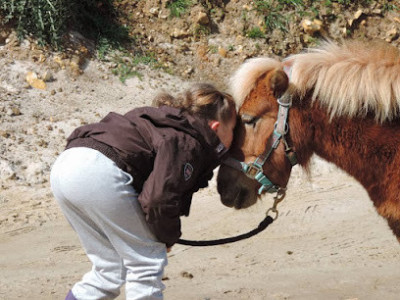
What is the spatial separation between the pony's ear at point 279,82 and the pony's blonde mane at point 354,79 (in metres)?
0.05

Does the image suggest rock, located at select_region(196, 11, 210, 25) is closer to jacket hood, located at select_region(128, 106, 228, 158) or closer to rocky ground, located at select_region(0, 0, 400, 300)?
rocky ground, located at select_region(0, 0, 400, 300)

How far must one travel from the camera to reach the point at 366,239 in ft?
16.0

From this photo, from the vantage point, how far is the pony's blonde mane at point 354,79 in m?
2.64

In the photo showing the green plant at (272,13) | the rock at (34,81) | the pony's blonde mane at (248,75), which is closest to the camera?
the pony's blonde mane at (248,75)

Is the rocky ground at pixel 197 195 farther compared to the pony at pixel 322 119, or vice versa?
the rocky ground at pixel 197 195

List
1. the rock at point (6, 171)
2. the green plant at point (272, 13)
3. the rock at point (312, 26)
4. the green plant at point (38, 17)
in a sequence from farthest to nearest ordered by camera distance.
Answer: the green plant at point (272, 13) → the rock at point (312, 26) → the green plant at point (38, 17) → the rock at point (6, 171)

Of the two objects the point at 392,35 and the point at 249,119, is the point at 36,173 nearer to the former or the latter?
the point at 249,119

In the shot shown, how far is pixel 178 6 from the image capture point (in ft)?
25.3

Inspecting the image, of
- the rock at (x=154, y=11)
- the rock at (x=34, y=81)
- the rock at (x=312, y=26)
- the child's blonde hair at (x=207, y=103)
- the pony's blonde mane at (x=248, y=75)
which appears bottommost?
the rock at (x=34, y=81)

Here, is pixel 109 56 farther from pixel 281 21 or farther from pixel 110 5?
pixel 281 21

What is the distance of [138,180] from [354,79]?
113 centimetres

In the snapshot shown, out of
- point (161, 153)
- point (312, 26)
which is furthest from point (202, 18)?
point (161, 153)

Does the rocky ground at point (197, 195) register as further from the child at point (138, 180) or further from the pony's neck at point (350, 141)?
the child at point (138, 180)

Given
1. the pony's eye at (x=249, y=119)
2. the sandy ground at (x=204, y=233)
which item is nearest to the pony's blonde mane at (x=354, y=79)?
the pony's eye at (x=249, y=119)
